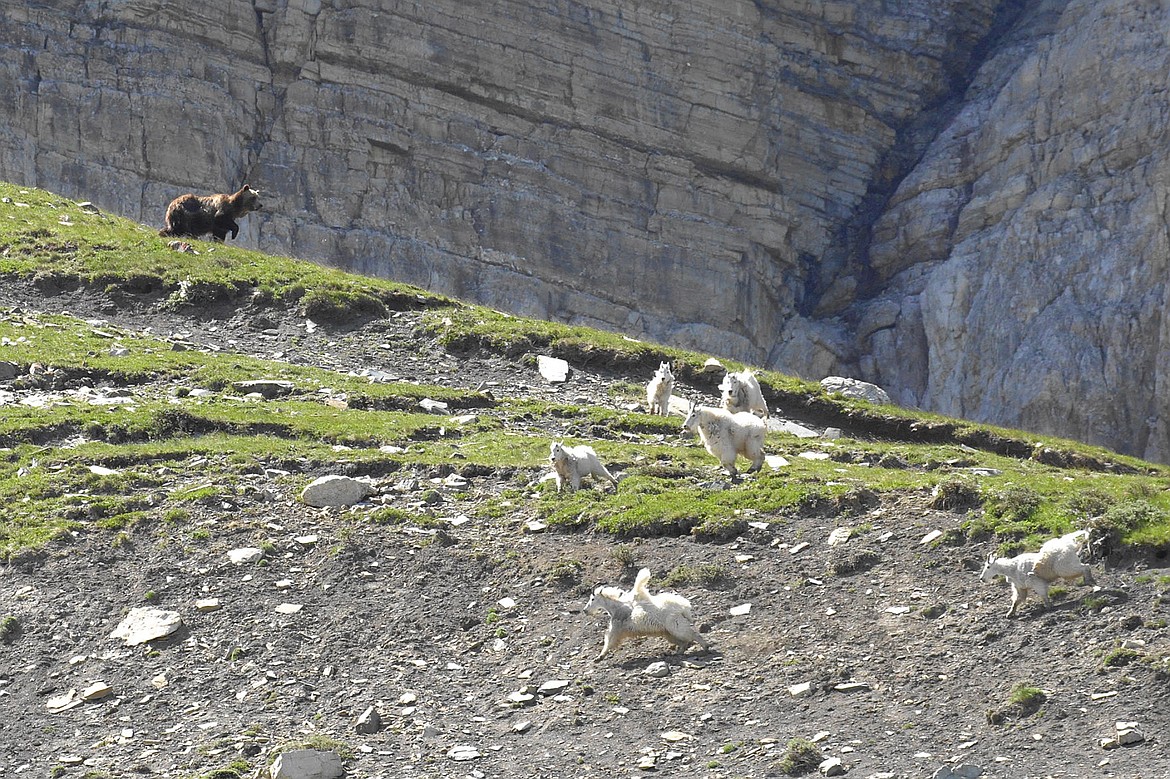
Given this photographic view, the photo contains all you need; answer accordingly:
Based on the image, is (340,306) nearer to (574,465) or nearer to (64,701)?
(574,465)

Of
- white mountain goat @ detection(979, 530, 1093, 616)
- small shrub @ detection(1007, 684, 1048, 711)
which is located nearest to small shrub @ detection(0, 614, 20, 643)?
small shrub @ detection(1007, 684, 1048, 711)

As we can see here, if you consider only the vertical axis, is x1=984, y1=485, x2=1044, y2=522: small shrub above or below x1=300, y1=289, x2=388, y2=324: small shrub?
above

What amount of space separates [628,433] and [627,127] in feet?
170

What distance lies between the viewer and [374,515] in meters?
14.3

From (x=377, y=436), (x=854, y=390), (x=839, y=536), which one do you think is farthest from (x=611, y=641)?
(x=854, y=390)

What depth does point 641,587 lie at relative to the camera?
1138 cm

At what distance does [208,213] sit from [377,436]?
15.0 metres

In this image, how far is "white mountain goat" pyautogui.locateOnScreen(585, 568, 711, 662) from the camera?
1108 cm

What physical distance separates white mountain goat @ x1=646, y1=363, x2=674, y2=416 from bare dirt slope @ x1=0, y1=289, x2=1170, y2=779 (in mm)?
7203

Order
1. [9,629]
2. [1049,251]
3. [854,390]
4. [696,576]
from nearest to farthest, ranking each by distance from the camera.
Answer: [9,629] → [696,576] → [854,390] → [1049,251]

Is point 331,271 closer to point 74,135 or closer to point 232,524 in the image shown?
point 232,524

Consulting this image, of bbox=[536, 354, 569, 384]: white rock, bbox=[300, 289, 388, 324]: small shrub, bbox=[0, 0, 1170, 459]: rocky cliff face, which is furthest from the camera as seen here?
bbox=[0, 0, 1170, 459]: rocky cliff face

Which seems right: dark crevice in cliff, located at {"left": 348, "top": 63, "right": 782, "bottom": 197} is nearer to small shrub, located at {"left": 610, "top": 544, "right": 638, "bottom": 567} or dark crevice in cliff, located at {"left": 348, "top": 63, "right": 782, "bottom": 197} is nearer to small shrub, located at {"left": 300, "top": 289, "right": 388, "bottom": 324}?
small shrub, located at {"left": 300, "top": 289, "right": 388, "bottom": 324}

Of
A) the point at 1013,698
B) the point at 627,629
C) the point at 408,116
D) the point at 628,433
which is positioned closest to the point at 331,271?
the point at 628,433
